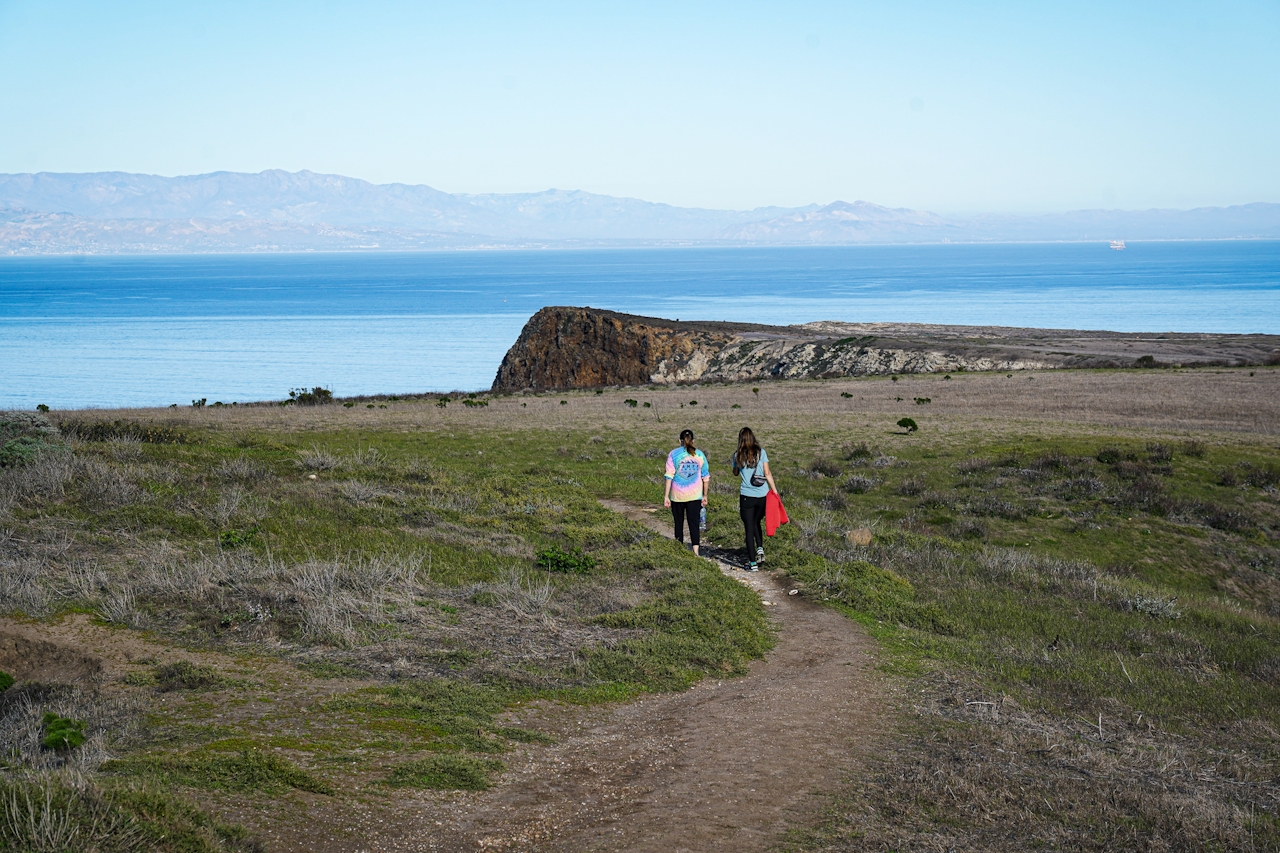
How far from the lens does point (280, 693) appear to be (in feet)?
25.4

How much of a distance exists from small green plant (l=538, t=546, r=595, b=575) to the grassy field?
0.04 m

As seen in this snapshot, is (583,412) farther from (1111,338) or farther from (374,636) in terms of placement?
(1111,338)

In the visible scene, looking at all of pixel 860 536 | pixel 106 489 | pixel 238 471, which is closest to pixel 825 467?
pixel 860 536

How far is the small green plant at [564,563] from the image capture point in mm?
12359

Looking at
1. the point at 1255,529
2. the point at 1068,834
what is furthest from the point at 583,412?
the point at 1068,834

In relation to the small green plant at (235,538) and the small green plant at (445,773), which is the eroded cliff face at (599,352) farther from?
the small green plant at (445,773)

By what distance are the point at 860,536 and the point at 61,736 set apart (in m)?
12.0

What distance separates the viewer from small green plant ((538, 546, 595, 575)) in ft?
40.5

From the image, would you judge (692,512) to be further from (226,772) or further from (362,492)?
(226,772)

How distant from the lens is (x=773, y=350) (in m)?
67.6

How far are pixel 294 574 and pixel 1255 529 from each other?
18.6 metres

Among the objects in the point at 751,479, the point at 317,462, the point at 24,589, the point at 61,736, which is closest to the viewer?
the point at 61,736

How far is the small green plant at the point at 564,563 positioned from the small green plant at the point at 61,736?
6664mm

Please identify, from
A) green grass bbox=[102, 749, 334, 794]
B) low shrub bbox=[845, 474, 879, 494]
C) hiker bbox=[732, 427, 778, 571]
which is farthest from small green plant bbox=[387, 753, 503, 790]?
low shrub bbox=[845, 474, 879, 494]
